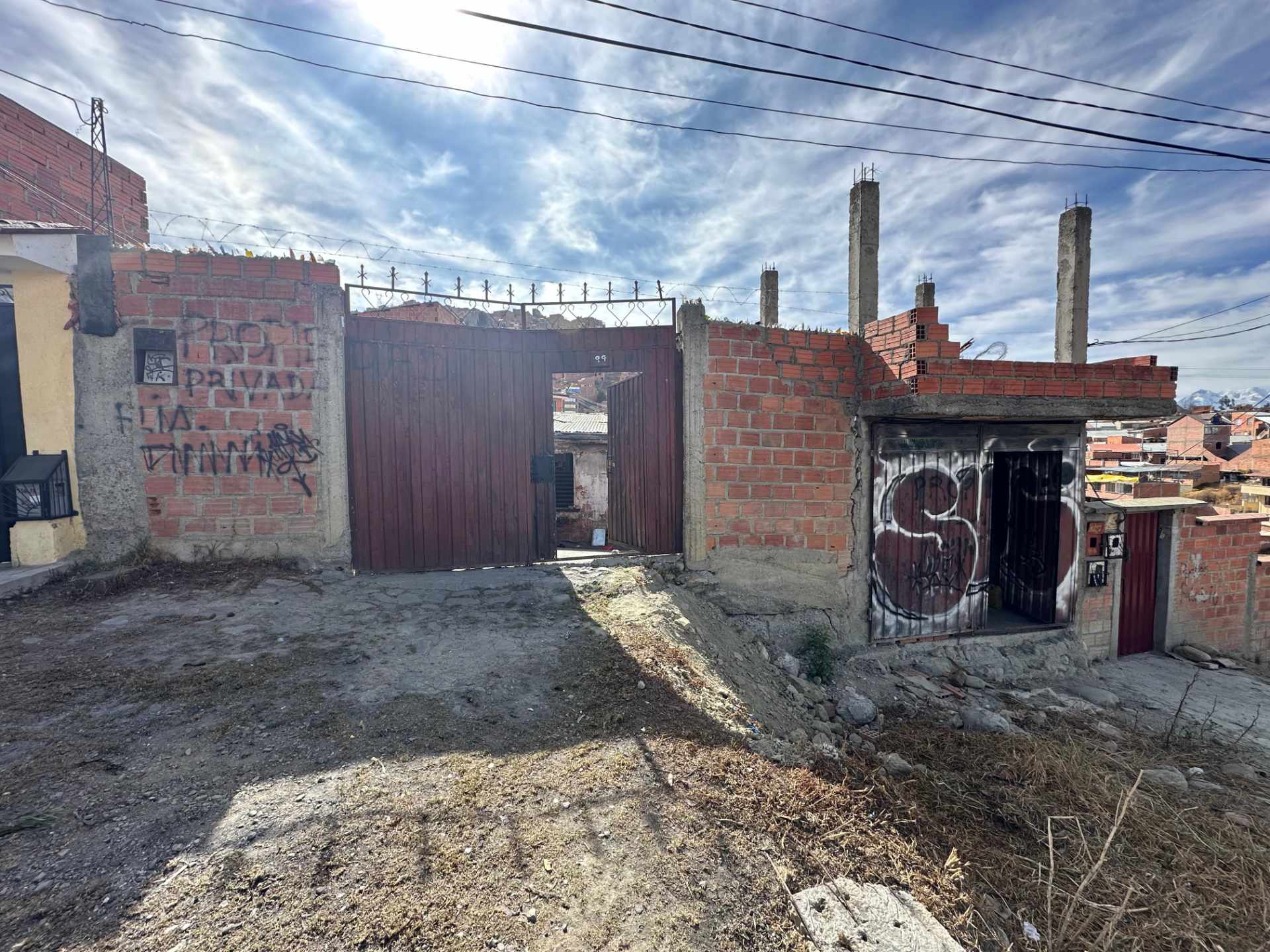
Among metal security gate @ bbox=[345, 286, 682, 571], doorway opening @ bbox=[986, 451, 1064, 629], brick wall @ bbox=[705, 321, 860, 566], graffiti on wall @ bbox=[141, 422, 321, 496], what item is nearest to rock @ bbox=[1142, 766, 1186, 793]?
doorway opening @ bbox=[986, 451, 1064, 629]

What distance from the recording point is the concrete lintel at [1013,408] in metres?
4.62

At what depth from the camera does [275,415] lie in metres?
4.28

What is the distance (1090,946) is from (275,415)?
567cm

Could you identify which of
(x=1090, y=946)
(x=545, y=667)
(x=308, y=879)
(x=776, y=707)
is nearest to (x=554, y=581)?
(x=545, y=667)

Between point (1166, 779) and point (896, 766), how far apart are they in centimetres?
229

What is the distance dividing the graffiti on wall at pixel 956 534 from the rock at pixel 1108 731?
134 cm

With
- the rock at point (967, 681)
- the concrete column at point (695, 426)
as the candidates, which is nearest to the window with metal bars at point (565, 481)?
the concrete column at point (695, 426)

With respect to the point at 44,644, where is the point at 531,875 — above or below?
below

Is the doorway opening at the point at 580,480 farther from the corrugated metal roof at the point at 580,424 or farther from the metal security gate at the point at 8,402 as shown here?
the metal security gate at the point at 8,402

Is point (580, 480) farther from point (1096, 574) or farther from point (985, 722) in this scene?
point (985, 722)

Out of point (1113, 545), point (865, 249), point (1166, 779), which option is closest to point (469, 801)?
point (1166, 779)

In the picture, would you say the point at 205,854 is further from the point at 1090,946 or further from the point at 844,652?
the point at 844,652

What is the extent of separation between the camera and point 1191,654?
7.05 meters

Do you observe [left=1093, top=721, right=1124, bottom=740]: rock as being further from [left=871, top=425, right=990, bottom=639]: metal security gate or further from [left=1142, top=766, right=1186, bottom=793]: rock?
[left=871, top=425, right=990, bottom=639]: metal security gate
